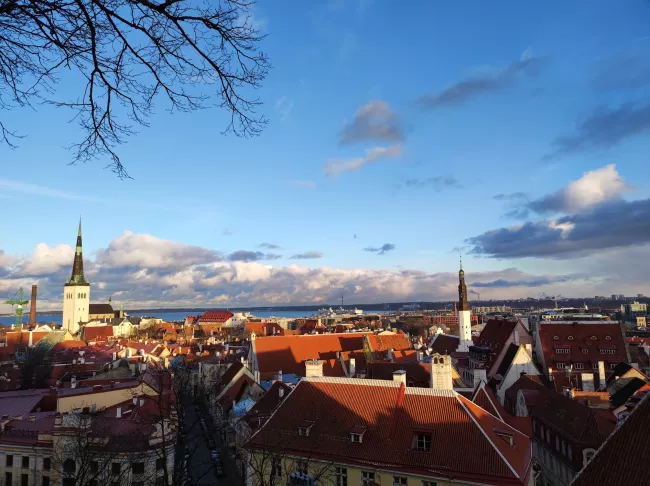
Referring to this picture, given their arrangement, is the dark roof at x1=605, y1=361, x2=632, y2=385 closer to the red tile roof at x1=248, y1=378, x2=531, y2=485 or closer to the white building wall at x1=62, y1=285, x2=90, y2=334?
the red tile roof at x1=248, y1=378, x2=531, y2=485

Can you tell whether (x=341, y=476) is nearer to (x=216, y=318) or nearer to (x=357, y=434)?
(x=357, y=434)

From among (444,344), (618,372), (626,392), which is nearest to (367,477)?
(626,392)

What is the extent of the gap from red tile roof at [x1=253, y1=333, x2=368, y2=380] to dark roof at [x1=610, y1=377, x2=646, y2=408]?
22950 millimetres

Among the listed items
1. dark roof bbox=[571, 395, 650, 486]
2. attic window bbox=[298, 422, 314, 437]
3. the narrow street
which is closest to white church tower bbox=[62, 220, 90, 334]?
the narrow street

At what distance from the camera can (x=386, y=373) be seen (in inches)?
1646

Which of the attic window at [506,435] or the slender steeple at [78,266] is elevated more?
the slender steeple at [78,266]

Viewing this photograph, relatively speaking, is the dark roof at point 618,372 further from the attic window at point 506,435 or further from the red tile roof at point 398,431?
the attic window at point 506,435

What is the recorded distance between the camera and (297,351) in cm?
5541

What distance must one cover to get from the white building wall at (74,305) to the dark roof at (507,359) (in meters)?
122

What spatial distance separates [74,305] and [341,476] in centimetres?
13799

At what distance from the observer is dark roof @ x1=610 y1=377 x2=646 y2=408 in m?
35.8

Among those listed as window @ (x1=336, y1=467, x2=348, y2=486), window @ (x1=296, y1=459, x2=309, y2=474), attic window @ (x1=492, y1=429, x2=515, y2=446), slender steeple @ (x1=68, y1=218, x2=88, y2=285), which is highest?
slender steeple @ (x1=68, y1=218, x2=88, y2=285)

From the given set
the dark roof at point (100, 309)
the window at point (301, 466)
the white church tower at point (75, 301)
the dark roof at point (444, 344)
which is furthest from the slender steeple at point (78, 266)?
the window at point (301, 466)

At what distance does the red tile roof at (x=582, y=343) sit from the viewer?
172ft
